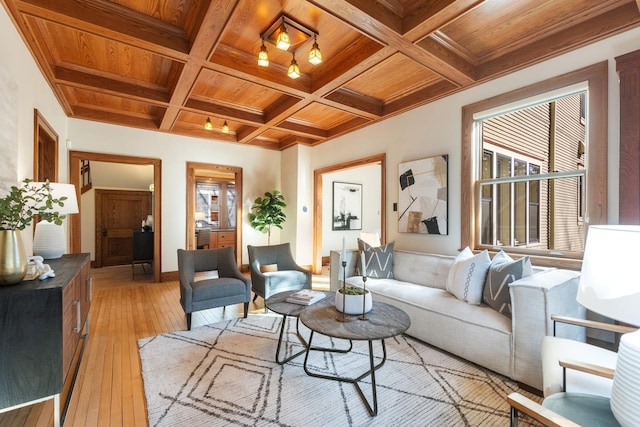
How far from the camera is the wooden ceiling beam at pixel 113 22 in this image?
2.08 meters

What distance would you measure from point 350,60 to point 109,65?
265 centimetres

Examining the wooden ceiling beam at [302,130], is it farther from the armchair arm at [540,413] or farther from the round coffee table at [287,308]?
the armchair arm at [540,413]

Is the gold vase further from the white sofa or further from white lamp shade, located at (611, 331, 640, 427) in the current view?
white lamp shade, located at (611, 331, 640, 427)

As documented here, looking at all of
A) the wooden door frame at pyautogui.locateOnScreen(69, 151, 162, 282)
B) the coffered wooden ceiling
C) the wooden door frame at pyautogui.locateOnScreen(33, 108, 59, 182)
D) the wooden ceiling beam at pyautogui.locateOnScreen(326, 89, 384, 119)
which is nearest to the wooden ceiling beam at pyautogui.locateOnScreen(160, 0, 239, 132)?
the coffered wooden ceiling

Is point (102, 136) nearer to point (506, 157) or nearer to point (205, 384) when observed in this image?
point (205, 384)

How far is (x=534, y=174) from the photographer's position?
284cm

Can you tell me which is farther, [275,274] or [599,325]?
[275,274]


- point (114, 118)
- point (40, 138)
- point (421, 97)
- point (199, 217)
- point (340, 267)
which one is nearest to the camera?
point (40, 138)

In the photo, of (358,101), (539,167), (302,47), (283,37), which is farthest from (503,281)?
(358,101)

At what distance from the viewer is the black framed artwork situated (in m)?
6.91

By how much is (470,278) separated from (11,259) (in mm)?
3139

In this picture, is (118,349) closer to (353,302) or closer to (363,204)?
(353,302)

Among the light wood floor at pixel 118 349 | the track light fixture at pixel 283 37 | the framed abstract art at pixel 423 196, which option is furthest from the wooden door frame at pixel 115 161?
the framed abstract art at pixel 423 196

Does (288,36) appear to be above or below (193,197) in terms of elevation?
above
